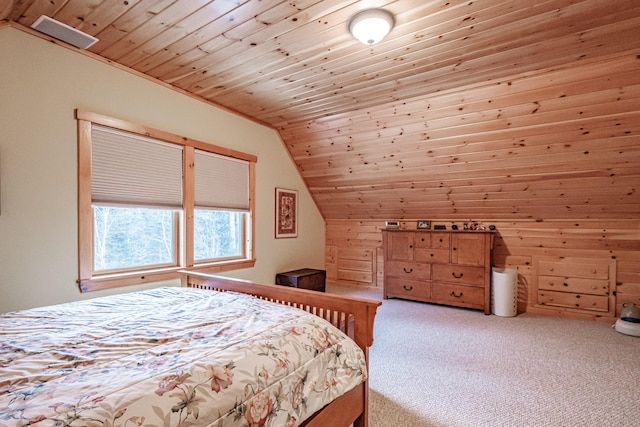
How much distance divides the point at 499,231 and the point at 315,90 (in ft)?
10.3

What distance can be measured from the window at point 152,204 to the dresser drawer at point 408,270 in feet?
6.82

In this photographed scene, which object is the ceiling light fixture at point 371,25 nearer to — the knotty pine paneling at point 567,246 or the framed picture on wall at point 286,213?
the framed picture on wall at point 286,213

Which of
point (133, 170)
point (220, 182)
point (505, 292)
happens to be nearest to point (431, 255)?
point (505, 292)

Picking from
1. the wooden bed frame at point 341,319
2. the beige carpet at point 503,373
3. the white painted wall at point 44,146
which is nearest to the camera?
the wooden bed frame at point 341,319

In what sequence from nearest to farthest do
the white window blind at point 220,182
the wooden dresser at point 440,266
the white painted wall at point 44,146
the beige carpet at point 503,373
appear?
the beige carpet at point 503,373 → the white painted wall at point 44,146 → the white window blind at point 220,182 → the wooden dresser at point 440,266

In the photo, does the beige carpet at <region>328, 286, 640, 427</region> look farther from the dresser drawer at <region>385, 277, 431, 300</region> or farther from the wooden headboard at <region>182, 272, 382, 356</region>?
the dresser drawer at <region>385, 277, 431, 300</region>

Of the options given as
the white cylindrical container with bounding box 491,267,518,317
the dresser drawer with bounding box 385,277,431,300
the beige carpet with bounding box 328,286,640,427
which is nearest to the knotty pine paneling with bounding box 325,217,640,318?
the white cylindrical container with bounding box 491,267,518,317

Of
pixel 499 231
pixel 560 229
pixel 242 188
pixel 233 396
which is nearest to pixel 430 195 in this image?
pixel 499 231

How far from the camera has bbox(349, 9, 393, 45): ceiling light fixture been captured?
199 cm

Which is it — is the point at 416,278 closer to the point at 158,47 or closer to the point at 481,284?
the point at 481,284

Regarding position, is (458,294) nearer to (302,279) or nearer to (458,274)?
(458,274)

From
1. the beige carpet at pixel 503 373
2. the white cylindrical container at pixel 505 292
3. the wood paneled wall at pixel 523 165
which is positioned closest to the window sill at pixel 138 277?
the beige carpet at pixel 503 373

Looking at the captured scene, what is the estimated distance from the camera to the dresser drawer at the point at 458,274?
412 centimetres

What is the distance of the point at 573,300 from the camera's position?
3.86m
